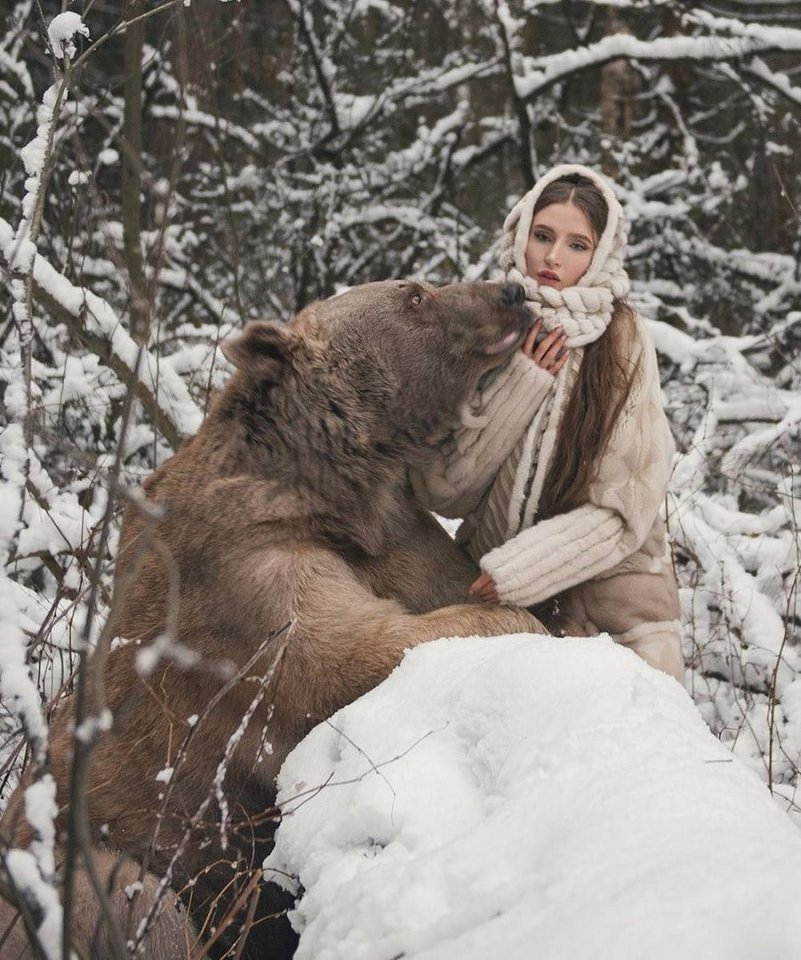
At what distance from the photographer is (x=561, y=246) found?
3691 mm

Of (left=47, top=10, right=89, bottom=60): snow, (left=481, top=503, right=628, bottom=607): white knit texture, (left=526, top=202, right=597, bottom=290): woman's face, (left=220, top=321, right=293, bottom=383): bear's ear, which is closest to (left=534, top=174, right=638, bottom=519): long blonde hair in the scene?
(left=481, top=503, right=628, bottom=607): white knit texture

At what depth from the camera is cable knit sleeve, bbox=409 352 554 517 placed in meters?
3.53

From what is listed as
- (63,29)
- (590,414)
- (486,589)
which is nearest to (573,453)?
(590,414)

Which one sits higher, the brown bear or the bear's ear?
the bear's ear

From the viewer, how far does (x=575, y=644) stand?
2.39m

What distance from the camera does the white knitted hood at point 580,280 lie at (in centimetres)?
356

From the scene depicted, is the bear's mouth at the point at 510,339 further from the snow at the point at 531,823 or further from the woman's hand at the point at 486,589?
the snow at the point at 531,823

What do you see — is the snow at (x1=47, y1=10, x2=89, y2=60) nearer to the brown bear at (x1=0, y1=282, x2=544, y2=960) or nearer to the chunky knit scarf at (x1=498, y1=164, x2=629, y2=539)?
the brown bear at (x1=0, y1=282, x2=544, y2=960)

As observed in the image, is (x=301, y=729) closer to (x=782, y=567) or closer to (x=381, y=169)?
(x=782, y=567)

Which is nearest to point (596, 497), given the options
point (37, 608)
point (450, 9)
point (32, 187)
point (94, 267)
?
point (32, 187)

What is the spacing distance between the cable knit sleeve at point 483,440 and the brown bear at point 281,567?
0.06m

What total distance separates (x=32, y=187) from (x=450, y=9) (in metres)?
10.4

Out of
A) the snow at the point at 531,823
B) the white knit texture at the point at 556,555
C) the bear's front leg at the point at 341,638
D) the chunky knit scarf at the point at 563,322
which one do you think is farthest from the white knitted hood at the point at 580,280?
the snow at the point at 531,823

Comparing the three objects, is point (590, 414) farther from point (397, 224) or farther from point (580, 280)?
point (397, 224)
